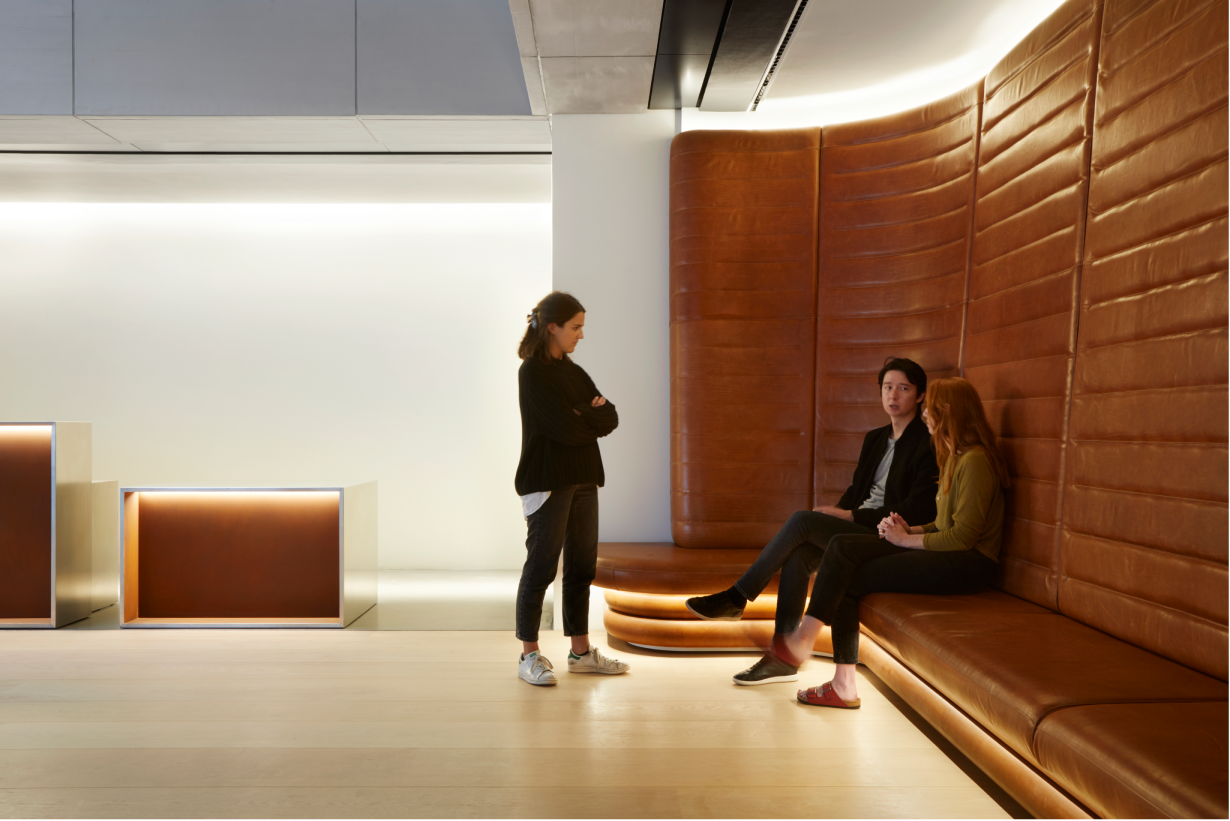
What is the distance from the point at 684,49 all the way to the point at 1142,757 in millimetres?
3120

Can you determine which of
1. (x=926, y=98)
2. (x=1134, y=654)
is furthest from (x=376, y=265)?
(x=1134, y=654)

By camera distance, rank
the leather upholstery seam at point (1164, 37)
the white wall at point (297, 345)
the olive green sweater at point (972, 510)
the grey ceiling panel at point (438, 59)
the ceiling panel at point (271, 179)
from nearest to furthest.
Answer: the leather upholstery seam at point (1164, 37), the olive green sweater at point (972, 510), the grey ceiling panel at point (438, 59), the ceiling panel at point (271, 179), the white wall at point (297, 345)

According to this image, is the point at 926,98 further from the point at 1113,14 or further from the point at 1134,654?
the point at 1134,654

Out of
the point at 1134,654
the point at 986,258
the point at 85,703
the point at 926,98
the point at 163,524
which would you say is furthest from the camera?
the point at 163,524

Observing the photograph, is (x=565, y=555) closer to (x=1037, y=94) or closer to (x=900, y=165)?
(x=900, y=165)

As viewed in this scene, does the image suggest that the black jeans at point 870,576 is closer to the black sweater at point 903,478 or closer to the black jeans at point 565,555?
the black sweater at point 903,478

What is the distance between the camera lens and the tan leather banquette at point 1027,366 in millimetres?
1974

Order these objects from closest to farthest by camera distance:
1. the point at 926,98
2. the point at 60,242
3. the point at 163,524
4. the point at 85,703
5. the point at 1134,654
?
the point at 1134,654, the point at 85,703, the point at 926,98, the point at 163,524, the point at 60,242

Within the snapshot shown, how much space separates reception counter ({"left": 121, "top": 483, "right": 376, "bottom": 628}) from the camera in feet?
14.4

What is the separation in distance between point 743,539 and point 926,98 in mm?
2385

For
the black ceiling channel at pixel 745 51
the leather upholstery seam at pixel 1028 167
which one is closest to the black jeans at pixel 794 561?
the leather upholstery seam at pixel 1028 167

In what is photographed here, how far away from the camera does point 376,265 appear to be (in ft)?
19.5

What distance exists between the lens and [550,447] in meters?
3.21

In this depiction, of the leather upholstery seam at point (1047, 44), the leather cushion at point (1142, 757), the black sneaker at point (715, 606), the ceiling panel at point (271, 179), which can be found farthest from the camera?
the ceiling panel at point (271, 179)
